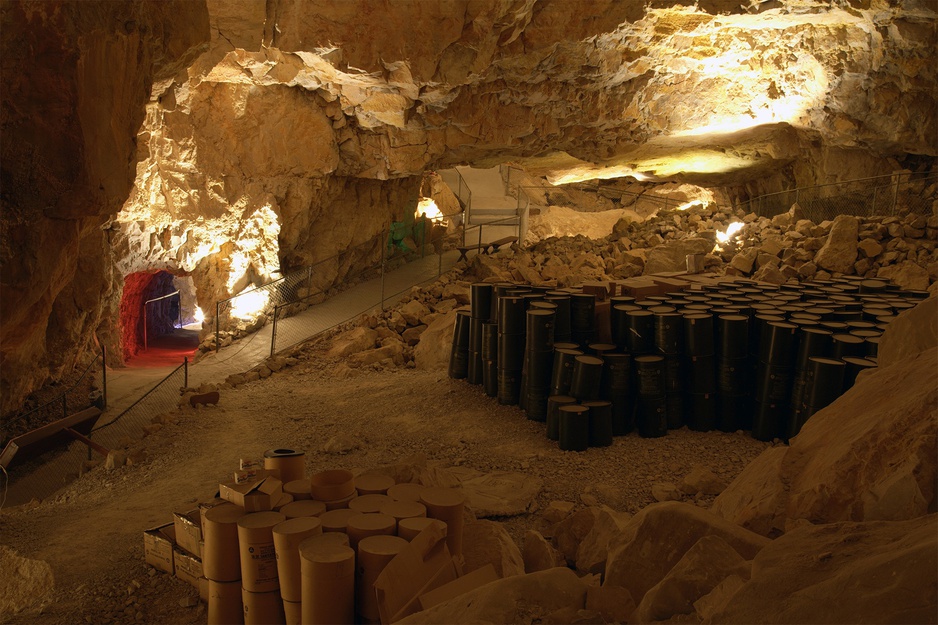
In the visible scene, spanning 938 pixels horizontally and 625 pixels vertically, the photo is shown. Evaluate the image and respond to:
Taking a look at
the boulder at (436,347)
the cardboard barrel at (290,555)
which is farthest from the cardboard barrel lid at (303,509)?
the boulder at (436,347)

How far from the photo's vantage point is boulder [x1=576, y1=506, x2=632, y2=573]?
3729 mm

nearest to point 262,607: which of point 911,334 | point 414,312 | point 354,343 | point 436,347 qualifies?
point 911,334

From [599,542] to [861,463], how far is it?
5.42ft

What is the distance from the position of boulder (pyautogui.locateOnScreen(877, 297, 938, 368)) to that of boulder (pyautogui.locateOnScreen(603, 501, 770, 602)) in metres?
1.74

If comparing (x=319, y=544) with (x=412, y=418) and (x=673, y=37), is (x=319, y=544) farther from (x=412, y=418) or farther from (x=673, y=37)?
(x=673, y=37)

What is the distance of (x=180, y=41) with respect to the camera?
534cm

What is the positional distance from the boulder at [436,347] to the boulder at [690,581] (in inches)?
286

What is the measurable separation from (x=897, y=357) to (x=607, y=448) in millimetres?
2783

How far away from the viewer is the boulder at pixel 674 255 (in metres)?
13.5

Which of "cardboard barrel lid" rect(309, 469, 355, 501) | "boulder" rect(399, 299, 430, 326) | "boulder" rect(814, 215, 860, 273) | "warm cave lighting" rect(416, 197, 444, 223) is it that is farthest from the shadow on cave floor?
"boulder" rect(814, 215, 860, 273)

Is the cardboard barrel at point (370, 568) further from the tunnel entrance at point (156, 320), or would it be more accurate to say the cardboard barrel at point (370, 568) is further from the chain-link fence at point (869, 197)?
the chain-link fence at point (869, 197)

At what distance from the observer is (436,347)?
400 inches

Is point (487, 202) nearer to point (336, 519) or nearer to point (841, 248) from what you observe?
point (841, 248)

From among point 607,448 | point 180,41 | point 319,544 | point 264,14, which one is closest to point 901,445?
point 319,544
